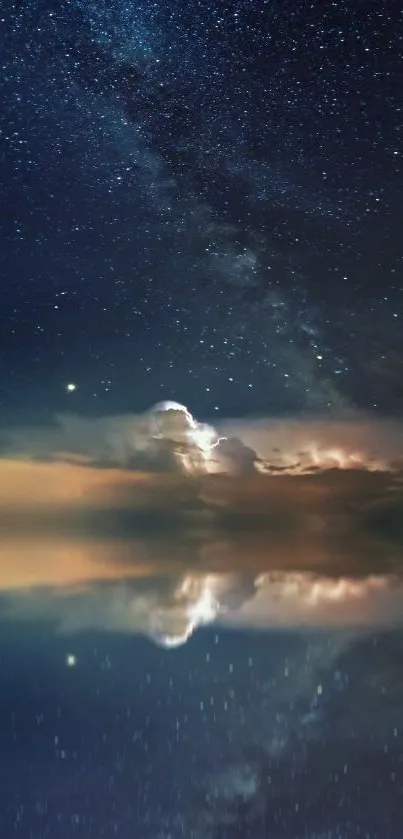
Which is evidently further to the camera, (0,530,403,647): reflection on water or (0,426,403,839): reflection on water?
(0,530,403,647): reflection on water

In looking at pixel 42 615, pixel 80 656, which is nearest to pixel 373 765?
pixel 80 656

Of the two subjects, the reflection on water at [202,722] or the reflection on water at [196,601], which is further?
the reflection on water at [196,601]

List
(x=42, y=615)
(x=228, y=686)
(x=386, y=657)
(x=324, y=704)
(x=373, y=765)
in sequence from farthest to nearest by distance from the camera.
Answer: (x=42, y=615) < (x=386, y=657) < (x=228, y=686) < (x=324, y=704) < (x=373, y=765)

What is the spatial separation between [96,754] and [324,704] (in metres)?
1.75

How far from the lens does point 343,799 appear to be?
12.2 ft

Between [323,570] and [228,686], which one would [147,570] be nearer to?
[323,570]

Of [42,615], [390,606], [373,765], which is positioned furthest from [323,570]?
[373,765]

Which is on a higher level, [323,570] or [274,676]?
[323,570]

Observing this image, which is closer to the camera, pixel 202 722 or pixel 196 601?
pixel 202 722

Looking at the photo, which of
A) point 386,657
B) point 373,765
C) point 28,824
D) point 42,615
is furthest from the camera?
point 42,615

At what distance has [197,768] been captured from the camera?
4.18 meters

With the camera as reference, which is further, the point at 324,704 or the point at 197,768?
the point at 324,704

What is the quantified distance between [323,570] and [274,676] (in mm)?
13992

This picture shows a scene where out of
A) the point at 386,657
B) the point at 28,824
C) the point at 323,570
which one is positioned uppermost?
the point at 323,570
